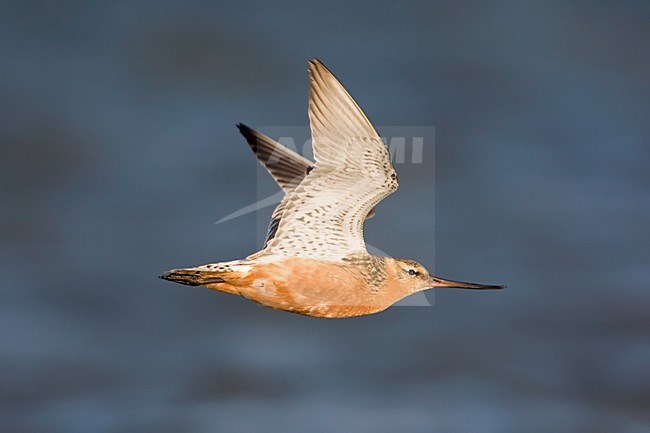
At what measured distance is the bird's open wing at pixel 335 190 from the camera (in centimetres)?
604

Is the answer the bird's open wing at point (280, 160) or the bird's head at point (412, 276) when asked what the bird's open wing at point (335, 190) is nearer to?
the bird's head at point (412, 276)

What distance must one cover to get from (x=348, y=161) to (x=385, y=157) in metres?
0.20

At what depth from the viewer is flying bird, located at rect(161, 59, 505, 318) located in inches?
231

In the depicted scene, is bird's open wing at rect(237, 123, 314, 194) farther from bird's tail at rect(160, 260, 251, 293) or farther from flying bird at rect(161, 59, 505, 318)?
bird's tail at rect(160, 260, 251, 293)

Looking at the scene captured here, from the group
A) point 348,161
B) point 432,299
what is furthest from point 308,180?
point 432,299

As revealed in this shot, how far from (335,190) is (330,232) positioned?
0.74 ft

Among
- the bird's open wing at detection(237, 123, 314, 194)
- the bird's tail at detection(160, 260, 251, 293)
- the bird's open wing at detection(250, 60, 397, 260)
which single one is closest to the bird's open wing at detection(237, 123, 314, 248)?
the bird's open wing at detection(237, 123, 314, 194)

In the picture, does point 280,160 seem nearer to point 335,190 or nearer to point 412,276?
point 335,190

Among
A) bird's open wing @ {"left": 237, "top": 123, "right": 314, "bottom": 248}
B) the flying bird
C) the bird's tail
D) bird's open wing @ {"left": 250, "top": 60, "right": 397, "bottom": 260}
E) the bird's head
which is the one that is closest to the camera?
the bird's tail

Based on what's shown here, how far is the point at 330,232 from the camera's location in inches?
243

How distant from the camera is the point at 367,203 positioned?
6188 millimetres

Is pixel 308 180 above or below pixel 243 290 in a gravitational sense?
above

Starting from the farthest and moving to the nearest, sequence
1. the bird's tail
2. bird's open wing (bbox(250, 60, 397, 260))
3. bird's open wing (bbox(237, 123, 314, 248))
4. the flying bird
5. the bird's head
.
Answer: bird's open wing (bbox(237, 123, 314, 248)) < the bird's head < bird's open wing (bbox(250, 60, 397, 260)) < the flying bird < the bird's tail

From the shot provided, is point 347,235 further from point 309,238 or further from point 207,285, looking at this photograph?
point 207,285
